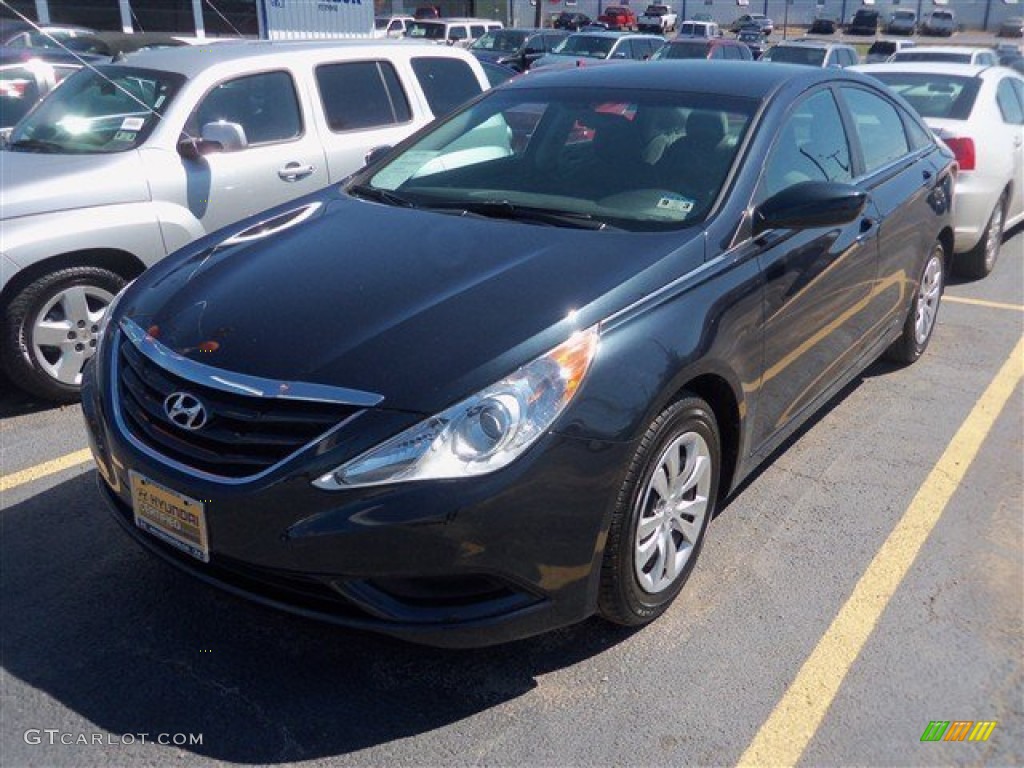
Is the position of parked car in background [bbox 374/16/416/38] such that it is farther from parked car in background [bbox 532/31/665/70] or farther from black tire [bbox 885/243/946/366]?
black tire [bbox 885/243/946/366]

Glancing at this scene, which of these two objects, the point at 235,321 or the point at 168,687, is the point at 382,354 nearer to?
the point at 235,321

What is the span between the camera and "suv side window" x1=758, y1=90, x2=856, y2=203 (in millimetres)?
3664

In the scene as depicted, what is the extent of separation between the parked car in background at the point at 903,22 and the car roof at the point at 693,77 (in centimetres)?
6038

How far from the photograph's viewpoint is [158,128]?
525 centimetres

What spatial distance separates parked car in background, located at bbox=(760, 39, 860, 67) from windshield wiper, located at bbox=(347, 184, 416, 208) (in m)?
19.3

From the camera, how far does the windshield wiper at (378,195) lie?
3.82 meters

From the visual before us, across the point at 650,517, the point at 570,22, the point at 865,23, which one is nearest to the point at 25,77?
the point at 650,517

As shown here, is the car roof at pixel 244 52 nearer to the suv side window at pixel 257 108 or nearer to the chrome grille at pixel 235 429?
the suv side window at pixel 257 108

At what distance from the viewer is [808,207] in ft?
11.0

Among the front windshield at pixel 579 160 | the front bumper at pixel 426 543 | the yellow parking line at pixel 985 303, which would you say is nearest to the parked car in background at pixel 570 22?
the yellow parking line at pixel 985 303

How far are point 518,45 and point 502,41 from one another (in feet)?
1.71

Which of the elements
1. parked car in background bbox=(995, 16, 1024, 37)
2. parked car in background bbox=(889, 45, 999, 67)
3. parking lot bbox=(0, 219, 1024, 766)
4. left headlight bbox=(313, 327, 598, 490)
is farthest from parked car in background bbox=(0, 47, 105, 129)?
parked car in background bbox=(995, 16, 1024, 37)

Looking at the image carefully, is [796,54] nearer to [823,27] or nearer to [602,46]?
[602,46]

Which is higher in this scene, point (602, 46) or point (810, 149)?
point (810, 149)
